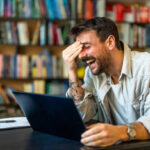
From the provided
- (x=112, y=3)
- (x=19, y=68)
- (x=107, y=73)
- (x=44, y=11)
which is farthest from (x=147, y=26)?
(x=107, y=73)

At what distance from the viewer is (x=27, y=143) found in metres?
0.98

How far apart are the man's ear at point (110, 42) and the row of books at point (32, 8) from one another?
6.69ft

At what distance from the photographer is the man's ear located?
163 centimetres

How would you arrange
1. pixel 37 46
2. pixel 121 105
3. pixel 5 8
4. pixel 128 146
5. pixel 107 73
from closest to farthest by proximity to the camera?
pixel 128 146
pixel 121 105
pixel 107 73
pixel 5 8
pixel 37 46

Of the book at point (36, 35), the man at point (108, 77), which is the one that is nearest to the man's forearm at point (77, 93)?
the man at point (108, 77)

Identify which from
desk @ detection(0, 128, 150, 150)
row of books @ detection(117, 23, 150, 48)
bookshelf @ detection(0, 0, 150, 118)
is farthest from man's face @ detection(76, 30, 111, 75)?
row of books @ detection(117, 23, 150, 48)

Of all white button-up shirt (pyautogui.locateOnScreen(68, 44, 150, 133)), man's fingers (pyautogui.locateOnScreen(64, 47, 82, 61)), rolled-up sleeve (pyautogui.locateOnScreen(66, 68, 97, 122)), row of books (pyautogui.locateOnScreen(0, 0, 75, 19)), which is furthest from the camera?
row of books (pyautogui.locateOnScreen(0, 0, 75, 19))

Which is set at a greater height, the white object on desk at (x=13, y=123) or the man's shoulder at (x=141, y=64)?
the man's shoulder at (x=141, y=64)

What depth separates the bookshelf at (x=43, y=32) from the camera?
3.55 m

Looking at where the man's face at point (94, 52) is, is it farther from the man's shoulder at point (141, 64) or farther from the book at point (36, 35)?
the book at point (36, 35)

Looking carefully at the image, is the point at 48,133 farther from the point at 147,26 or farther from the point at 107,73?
the point at 147,26

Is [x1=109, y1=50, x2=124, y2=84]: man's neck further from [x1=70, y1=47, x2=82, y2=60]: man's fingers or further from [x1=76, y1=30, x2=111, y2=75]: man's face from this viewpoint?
[x1=70, y1=47, x2=82, y2=60]: man's fingers

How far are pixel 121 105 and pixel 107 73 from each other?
0.72 feet

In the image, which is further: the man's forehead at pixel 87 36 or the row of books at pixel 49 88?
the row of books at pixel 49 88
